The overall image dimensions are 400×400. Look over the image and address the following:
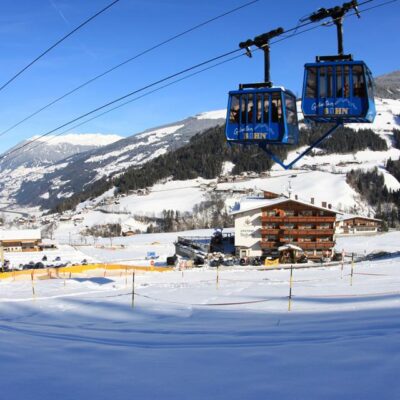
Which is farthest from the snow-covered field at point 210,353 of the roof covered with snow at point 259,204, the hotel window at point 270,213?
the hotel window at point 270,213

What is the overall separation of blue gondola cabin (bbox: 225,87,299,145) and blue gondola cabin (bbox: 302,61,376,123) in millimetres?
715

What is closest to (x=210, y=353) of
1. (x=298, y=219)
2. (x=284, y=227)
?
(x=284, y=227)

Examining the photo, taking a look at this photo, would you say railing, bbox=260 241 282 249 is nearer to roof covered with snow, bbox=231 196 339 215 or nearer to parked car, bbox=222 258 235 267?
roof covered with snow, bbox=231 196 339 215

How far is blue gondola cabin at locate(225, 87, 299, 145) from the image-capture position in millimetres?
14812

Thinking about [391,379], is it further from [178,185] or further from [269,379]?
[178,185]

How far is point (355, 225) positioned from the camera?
104 meters

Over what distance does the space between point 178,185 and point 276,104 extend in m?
182

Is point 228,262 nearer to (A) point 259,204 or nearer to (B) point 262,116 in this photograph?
(A) point 259,204

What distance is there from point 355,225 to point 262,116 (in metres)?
95.1

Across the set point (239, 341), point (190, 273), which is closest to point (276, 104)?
point (239, 341)

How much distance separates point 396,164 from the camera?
184750mm

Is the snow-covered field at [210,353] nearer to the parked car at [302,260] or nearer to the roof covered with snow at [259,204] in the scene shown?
the parked car at [302,260]

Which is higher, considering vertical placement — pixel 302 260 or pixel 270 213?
pixel 270 213

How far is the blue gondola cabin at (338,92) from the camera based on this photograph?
1391 centimetres
